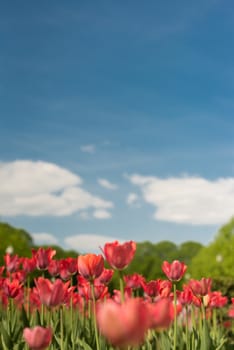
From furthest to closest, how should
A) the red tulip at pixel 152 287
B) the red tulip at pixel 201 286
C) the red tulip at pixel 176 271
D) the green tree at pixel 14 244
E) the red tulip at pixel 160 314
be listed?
the green tree at pixel 14 244 → the red tulip at pixel 201 286 → the red tulip at pixel 152 287 → the red tulip at pixel 176 271 → the red tulip at pixel 160 314

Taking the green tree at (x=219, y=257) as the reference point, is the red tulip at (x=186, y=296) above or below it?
below

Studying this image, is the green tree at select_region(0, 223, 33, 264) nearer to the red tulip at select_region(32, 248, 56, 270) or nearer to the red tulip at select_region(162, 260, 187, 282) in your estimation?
the red tulip at select_region(32, 248, 56, 270)

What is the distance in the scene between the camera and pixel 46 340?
201 centimetres

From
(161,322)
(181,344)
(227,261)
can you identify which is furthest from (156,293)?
(227,261)

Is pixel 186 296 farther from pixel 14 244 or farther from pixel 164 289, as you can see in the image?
pixel 14 244

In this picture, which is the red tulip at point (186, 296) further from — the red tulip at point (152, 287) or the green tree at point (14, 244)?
the green tree at point (14, 244)

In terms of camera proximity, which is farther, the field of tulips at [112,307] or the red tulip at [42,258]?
the red tulip at [42,258]

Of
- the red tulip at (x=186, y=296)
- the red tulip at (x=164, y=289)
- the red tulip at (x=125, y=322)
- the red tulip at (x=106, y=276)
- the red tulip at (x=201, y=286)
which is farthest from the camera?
the red tulip at (x=186, y=296)

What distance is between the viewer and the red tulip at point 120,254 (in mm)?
2322

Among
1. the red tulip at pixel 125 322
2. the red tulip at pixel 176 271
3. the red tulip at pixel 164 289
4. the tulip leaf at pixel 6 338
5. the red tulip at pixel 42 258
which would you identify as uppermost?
the red tulip at pixel 42 258

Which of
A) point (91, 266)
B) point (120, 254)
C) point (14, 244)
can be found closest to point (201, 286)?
point (91, 266)

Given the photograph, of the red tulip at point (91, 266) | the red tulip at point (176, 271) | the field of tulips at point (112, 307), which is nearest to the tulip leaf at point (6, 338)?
the field of tulips at point (112, 307)

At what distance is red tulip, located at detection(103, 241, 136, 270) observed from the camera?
2.32m

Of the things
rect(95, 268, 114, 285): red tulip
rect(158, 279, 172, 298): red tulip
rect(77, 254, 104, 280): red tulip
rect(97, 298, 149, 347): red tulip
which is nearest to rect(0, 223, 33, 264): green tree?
rect(95, 268, 114, 285): red tulip
